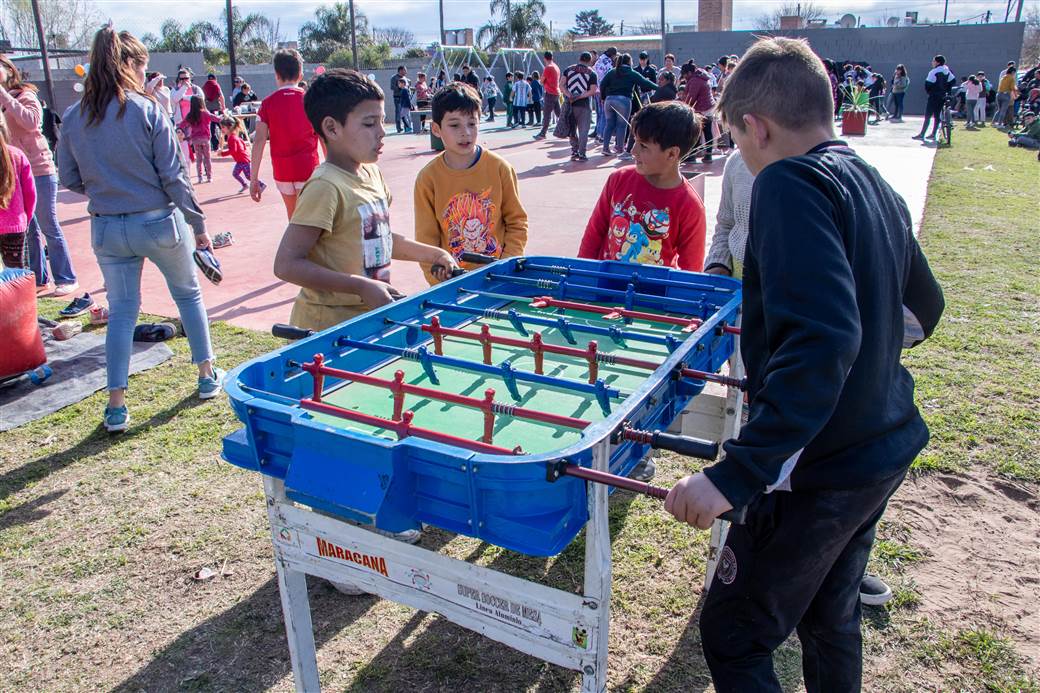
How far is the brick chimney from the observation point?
166 feet

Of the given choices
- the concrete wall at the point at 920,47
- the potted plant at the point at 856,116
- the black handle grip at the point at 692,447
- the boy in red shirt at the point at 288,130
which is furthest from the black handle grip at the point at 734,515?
the concrete wall at the point at 920,47

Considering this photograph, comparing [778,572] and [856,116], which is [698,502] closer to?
[778,572]

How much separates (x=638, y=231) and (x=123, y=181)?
2738 mm

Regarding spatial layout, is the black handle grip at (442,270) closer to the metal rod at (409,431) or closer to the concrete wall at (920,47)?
the metal rod at (409,431)

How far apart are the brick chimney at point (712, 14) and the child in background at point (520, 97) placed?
3382 cm

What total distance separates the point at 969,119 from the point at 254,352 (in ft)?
79.5

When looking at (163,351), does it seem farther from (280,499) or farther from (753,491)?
(753,491)

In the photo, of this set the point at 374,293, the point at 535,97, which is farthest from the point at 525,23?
the point at 374,293

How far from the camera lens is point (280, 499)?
6.43ft

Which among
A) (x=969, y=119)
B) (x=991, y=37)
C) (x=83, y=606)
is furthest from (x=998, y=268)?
(x=991, y=37)

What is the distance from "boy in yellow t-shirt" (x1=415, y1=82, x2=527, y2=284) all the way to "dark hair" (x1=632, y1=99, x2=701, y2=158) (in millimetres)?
690

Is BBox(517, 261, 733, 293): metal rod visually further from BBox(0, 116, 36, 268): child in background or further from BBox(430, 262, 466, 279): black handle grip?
BBox(0, 116, 36, 268): child in background

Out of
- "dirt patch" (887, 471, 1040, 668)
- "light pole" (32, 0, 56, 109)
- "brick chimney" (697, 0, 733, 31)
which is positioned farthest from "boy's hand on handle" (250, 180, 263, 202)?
"brick chimney" (697, 0, 733, 31)

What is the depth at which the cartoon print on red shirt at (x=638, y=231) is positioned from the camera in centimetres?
352
